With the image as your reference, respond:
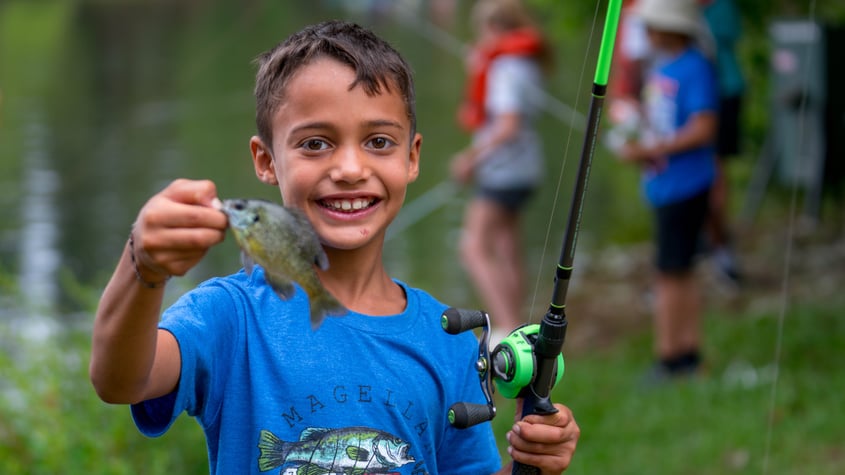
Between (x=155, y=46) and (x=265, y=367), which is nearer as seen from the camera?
(x=265, y=367)

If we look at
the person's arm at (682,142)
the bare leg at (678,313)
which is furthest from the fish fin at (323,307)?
the bare leg at (678,313)

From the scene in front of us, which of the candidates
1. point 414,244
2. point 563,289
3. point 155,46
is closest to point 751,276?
point 414,244

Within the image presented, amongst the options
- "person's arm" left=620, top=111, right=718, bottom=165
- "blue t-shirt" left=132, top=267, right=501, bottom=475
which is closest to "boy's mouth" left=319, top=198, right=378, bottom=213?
"blue t-shirt" left=132, top=267, right=501, bottom=475

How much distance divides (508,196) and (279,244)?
4798 millimetres

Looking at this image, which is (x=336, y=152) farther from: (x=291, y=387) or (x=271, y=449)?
(x=271, y=449)

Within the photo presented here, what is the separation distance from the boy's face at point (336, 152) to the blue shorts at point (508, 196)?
14.3 feet

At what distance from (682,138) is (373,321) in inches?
138

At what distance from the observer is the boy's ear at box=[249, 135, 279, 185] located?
6.82ft

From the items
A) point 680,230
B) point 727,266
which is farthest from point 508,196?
point 727,266

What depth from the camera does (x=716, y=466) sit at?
14.5 ft

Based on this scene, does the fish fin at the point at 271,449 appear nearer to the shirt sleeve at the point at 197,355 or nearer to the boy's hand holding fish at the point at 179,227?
the shirt sleeve at the point at 197,355

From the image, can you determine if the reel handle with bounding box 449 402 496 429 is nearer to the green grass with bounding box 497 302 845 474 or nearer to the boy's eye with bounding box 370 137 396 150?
the boy's eye with bounding box 370 137 396 150

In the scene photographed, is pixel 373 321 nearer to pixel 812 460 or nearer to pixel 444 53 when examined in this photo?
pixel 812 460

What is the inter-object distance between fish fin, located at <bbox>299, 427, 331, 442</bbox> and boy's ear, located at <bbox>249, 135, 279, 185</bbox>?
47cm
